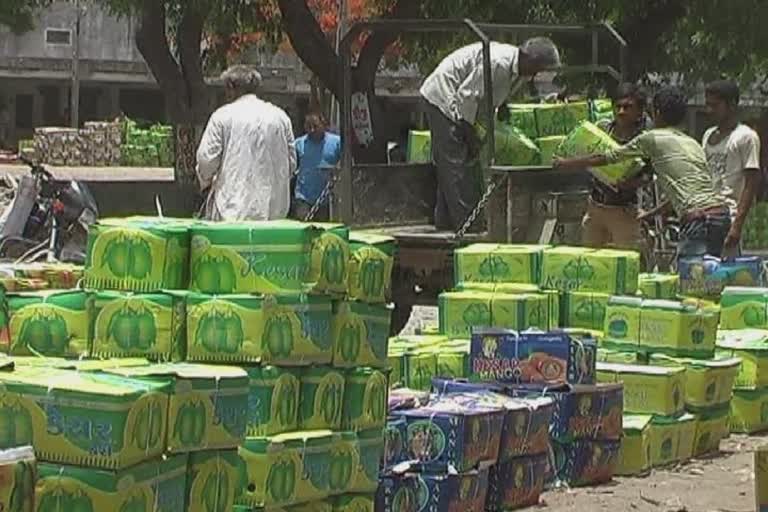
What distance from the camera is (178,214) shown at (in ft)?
76.6

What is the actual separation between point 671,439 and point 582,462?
93 cm

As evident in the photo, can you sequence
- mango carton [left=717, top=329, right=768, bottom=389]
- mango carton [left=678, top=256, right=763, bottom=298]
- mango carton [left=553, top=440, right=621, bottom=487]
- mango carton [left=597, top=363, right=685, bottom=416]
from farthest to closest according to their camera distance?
mango carton [left=678, top=256, right=763, bottom=298] < mango carton [left=717, top=329, right=768, bottom=389] < mango carton [left=597, top=363, right=685, bottom=416] < mango carton [left=553, top=440, right=621, bottom=487]

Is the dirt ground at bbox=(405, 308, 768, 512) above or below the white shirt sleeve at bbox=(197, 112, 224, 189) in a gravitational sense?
below

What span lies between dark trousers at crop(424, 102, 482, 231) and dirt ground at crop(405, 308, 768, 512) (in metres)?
3.32

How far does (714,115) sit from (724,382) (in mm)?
2836

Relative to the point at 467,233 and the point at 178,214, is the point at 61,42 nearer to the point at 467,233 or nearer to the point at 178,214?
the point at 178,214

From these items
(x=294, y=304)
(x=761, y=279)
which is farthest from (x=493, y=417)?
(x=761, y=279)

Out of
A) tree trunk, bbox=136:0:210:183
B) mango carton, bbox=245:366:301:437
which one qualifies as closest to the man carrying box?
mango carton, bbox=245:366:301:437

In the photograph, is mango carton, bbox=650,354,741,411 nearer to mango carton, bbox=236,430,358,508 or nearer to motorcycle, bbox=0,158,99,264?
mango carton, bbox=236,430,358,508

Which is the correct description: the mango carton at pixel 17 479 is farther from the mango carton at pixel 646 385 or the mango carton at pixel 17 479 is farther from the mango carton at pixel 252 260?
the mango carton at pixel 646 385

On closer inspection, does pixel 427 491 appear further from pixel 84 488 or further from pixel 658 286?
pixel 658 286

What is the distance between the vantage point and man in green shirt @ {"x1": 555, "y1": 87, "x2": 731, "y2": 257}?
429 inches

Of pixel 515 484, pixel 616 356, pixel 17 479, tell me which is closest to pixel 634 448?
pixel 616 356

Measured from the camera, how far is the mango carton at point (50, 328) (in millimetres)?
6262
